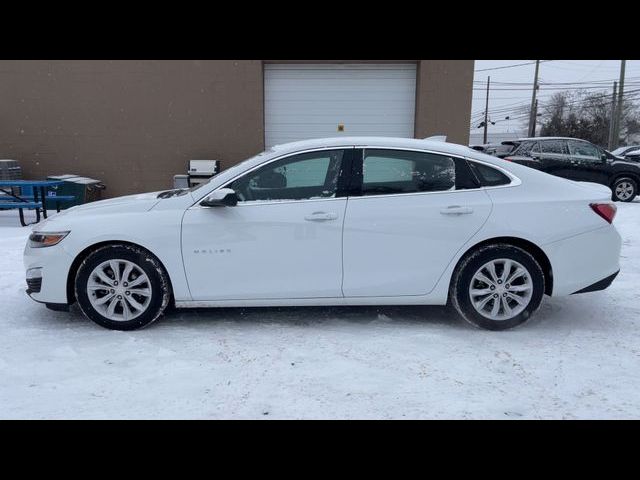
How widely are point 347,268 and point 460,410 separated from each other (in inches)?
58.8

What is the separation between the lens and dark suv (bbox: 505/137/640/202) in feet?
42.0

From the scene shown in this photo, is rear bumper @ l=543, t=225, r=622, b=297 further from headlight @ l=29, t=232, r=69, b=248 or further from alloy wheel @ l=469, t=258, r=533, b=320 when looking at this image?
headlight @ l=29, t=232, r=69, b=248

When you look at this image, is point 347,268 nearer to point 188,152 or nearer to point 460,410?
point 460,410

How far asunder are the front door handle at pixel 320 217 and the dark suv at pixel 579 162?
9884 millimetres

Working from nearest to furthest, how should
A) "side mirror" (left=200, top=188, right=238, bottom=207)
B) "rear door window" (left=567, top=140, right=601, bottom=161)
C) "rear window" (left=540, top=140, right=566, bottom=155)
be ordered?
"side mirror" (left=200, top=188, right=238, bottom=207)
"rear window" (left=540, top=140, right=566, bottom=155)
"rear door window" (left=567, top=140, right=601, bottom=161)

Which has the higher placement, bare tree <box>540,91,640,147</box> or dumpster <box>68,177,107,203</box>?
bare tree <box>540,91,640,147</box>

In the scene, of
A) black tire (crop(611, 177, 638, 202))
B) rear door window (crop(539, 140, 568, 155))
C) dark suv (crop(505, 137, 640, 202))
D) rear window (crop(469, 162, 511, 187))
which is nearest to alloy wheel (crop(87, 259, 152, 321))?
rear window (crop(469, 162, 511, 187))

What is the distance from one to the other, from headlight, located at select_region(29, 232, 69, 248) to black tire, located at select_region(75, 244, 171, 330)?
27cm

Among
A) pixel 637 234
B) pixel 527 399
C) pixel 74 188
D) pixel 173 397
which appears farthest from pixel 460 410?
pixel 74 188

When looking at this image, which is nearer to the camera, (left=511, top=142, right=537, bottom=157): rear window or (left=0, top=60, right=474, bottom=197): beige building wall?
(left=0, top=60, right=474, bottom=197): beige building wall

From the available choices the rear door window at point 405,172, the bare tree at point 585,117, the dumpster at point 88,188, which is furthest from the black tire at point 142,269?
the bare tree at point 585,117

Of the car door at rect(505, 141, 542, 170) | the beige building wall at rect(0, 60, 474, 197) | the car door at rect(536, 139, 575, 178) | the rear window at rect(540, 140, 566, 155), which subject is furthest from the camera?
the rear window at rect(540, 140, 566, 155)

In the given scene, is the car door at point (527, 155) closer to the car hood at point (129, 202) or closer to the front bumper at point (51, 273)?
the car hood at point (129, 202)

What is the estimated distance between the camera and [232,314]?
4.64 meters
